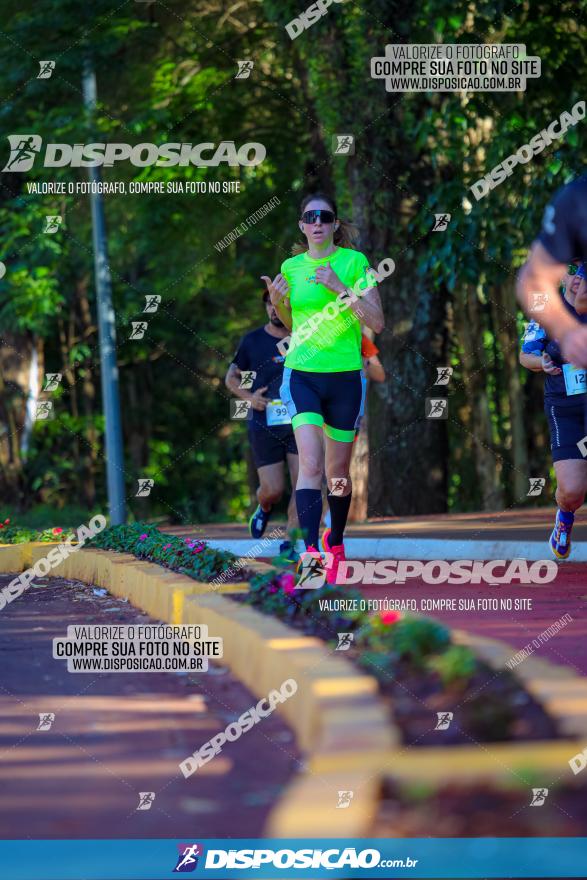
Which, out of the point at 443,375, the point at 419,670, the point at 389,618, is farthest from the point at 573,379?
the point at 443,375

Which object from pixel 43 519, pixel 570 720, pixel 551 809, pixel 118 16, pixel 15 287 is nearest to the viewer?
pixel 551 809

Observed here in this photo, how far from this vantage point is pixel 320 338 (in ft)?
30.3

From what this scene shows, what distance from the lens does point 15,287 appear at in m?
27.0

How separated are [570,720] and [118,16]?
1984 centimetres

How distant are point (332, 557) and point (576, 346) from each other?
16.4ft

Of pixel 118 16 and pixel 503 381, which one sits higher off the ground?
pixel 118 16

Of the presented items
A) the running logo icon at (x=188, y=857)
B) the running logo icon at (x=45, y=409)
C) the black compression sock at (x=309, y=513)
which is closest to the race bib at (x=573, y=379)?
the black compression sock at (x=309, y=513)

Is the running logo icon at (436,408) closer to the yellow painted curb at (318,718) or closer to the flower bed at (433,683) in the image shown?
the yellow painted curb at (318,718)

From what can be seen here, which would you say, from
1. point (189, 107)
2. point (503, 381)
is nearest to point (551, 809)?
point (189, 107)

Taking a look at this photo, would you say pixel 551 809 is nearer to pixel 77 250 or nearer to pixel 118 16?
pixel 118 16

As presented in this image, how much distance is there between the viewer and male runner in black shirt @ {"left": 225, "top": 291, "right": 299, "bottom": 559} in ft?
40.3

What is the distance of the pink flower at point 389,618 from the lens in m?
6.23

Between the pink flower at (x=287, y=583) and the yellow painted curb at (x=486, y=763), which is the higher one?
the pink flower at (x=287, y=583)

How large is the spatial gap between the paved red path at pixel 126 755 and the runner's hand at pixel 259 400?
4.58m
